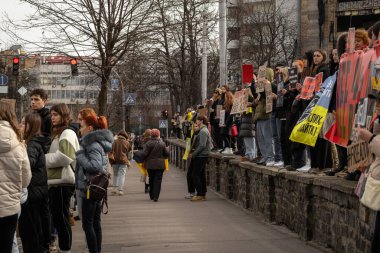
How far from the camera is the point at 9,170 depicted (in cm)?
702

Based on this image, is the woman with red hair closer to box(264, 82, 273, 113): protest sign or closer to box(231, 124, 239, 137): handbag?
box(231, 124, 239, 137): handbag

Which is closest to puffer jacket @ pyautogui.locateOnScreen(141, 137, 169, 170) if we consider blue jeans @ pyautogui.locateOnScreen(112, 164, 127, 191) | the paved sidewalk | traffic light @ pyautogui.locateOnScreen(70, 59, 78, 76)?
the paved sidewalk

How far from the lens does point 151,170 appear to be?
1972cm

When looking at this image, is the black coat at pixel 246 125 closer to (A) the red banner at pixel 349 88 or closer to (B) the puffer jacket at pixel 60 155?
(A) the red banner at pixel 349 88

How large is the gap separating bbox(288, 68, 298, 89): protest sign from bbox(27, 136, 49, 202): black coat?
5258mm

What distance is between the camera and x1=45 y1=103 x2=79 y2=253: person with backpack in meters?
9.58

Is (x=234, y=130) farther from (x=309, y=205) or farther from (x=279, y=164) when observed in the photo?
(x=309, y=205)

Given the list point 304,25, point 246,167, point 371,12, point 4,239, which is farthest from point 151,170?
point 304,25

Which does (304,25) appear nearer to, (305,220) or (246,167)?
(246,167)

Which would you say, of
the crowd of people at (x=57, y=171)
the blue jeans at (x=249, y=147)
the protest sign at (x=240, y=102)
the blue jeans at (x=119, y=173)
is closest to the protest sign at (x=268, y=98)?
the protest sign at (x=240, y=102)

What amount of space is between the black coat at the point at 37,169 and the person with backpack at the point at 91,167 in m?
0.69

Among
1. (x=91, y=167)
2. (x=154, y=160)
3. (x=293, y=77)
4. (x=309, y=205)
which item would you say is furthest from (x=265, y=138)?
(x=91, y=167)

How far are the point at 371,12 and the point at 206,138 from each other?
55.2 ft

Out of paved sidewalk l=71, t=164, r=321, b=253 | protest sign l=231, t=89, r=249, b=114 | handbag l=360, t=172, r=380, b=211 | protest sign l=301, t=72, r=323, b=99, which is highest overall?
protest sign l=301, t=72, r=323, b=99
